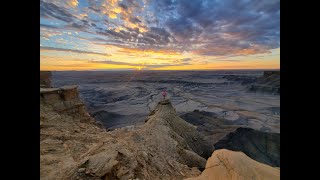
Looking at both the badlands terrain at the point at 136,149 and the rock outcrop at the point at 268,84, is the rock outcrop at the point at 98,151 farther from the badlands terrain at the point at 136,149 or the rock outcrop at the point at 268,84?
the rock outcrop at the point at 268,84

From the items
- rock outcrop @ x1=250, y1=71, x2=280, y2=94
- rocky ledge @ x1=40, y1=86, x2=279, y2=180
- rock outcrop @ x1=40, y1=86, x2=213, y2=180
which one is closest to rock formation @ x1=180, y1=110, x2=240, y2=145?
rock outcrop @ x1=40, y1=86, x2=213, y2=180

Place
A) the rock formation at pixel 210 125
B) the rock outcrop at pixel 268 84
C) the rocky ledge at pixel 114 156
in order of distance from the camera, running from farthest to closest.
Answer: the rock outcrop at pixel 268 84, the rock formation at pixel 210 125, the rocky ledge at pixel 114 156

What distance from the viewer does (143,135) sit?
936 centimetres

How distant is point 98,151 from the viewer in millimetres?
6387

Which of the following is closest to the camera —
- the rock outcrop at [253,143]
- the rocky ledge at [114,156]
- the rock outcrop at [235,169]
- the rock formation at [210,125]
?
the rock outcrop at [235,169]

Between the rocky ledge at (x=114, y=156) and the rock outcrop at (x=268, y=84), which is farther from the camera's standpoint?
the rock outcrop at (x=268, y=84)

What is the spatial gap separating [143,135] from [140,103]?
1321 inches

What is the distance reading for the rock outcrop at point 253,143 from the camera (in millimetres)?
20156

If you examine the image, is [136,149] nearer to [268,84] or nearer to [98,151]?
[98,151]

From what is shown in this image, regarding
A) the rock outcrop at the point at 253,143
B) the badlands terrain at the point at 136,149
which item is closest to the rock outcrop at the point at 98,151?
the badlands terrain at the point at 136,149

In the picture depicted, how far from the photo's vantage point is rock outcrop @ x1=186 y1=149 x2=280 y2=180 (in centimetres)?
492

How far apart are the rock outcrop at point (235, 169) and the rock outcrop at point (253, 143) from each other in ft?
51.5
